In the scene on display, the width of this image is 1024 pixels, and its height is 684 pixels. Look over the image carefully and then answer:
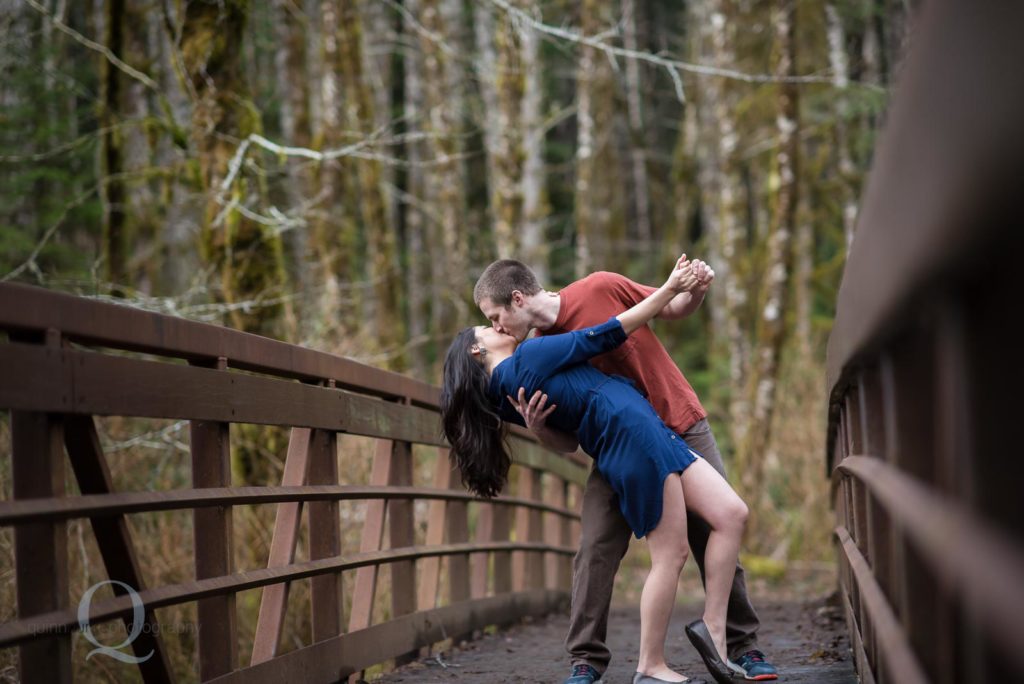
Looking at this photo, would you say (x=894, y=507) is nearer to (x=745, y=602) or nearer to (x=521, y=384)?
(x=521, y=384)

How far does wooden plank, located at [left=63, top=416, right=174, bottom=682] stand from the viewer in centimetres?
330

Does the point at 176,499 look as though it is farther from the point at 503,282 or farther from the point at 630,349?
the point at 630,349

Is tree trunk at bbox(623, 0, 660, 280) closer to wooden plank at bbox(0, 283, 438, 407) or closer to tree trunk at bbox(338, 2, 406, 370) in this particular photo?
tree trunk at bbox(338, 2, 406, 370)

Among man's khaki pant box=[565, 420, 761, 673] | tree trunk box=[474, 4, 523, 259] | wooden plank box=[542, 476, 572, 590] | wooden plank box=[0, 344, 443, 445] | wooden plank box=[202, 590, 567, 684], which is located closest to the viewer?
wooden plank box=[0, 344, 443, 445]

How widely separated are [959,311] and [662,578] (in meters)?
3.18

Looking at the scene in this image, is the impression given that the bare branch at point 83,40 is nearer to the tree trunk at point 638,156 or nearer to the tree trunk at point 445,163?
the tree trunk at point 445,163

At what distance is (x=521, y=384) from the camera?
4.59 meters

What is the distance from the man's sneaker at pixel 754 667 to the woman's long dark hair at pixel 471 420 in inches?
48.7

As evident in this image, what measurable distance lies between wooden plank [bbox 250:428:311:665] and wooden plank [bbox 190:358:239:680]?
0.35 m

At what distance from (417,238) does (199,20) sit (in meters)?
Answer: 17.1

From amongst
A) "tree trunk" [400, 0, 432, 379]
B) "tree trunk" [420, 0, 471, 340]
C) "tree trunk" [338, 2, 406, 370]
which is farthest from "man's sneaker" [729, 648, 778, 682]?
"tree trunk" [400, 0, 432, 379]

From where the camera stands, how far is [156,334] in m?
3.66

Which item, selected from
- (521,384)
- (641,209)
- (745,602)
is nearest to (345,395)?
(521,384)

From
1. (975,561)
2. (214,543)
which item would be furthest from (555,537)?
(975,561)
